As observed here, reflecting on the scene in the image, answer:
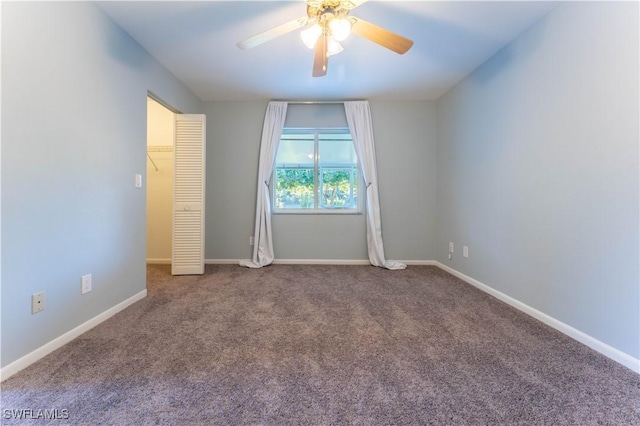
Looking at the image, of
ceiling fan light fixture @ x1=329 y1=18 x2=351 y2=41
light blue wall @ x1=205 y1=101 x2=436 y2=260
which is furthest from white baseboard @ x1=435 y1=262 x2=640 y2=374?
ceiling fan light fixture @ x1=329 y1=18 x2=351 y2=41

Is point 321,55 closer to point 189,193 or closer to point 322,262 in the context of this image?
point 189,193

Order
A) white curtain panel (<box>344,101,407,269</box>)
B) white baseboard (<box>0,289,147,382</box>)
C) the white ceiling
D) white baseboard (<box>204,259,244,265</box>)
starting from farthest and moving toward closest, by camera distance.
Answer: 1. white baseboard (<box>204,259,244,265</box>)
2. white curtain panel (<box>344,101,407,269</box>)
3. the white ceiling
4. white baseboard (<box>0,289,147,382</box>)

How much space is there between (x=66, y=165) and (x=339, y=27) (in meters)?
1.89

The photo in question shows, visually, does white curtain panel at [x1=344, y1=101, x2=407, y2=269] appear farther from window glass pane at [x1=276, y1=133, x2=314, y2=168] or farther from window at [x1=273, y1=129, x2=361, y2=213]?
window glass pane at [x1=276, y1=133, x2=314, y2=168]

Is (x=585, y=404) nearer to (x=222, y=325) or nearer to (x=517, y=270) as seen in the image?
(x=517, y=270)

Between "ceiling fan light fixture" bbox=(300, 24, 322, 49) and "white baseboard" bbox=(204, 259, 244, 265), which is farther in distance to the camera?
"white baseboard" bbox=(204, 259, 244, 265)

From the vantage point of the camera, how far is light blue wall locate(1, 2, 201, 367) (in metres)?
1.30

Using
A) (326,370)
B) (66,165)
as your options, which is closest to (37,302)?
(66,165)

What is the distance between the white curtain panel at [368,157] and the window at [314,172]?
201 mm

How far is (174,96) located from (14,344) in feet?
8.27

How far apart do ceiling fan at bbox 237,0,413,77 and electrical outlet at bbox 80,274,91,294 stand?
1.90 meters

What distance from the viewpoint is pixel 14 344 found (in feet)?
4.24

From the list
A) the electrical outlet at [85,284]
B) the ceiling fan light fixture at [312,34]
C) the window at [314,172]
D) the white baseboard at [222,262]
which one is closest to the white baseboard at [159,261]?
the white baseboard at [222,262]

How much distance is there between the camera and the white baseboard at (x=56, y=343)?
126 cm
